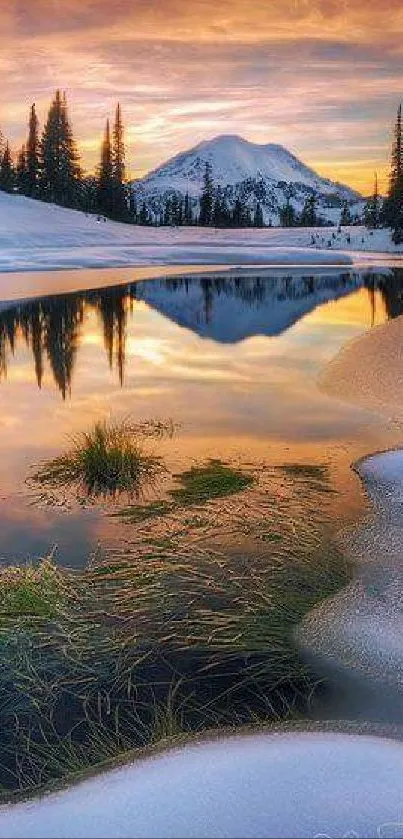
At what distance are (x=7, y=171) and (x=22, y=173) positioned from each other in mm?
2262

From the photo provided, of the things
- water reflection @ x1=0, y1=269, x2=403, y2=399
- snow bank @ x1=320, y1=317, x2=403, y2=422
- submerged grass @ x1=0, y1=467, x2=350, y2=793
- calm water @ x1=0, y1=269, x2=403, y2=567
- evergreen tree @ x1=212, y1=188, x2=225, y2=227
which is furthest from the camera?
evergreen tree @ x1=212, y1=188, x2=225, y2=227

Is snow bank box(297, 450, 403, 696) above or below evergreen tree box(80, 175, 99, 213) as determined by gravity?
below

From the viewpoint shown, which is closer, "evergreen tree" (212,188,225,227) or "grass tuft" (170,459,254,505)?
"grass tuft" (170,459,254,505)

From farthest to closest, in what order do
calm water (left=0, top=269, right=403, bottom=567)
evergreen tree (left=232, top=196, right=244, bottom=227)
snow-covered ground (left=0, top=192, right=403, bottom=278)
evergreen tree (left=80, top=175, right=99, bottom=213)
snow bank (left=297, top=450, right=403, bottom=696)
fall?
evergreen tree (left=232, top=196, right=244, bottom=227)
evergreen tree (left=80, top=175, right=99, bottom=213)
snow-covered ground (left=0, top=192, right=403, bottom=278)
calm water (left=0, top=269, right=403, bottom=567)
snow bank (left=297, top=450, right=403, bottom=696)

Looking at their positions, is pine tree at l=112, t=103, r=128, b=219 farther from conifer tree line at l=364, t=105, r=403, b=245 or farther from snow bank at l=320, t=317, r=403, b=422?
snow bank at l=320, t=317, r=403, b=422

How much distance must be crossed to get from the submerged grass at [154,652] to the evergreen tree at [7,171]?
72.6 m

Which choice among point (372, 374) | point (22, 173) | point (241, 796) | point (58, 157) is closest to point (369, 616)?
point (241, 796)

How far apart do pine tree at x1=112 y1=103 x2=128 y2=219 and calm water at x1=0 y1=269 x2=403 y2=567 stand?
52966mm

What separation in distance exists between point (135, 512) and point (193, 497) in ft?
2.04

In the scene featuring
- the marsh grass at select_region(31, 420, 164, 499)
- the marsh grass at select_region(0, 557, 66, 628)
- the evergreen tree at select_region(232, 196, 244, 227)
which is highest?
the evergreen tree at select_region(232, 196, 244, 227)

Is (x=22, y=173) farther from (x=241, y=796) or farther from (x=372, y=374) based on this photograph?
(x=241, y=796)

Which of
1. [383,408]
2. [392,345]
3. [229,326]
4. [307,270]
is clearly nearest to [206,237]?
[307,270]

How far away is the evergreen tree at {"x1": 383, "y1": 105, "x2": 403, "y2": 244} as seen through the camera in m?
66.9

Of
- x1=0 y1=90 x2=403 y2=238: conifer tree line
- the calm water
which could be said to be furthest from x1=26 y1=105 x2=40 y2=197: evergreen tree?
the calm water
